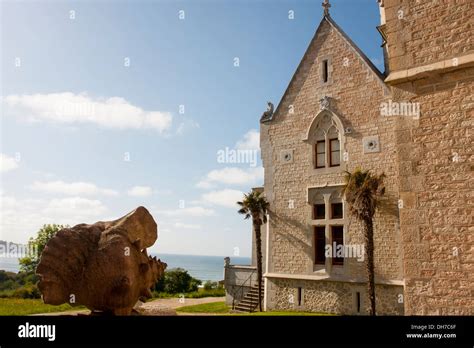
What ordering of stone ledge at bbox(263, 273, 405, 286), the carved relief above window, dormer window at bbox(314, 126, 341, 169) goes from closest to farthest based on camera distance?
stone ledge at bbox(263, 273, 405, 286) < the carved relief above window < dormer window at bbox(314, 126, 341, 169)

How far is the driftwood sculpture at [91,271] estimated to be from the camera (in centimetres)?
605

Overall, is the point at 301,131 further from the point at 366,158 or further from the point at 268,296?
the point at 268,296

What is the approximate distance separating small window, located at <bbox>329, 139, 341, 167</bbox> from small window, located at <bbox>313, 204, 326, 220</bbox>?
201 cm

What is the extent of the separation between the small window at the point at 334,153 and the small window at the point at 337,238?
9.60ft

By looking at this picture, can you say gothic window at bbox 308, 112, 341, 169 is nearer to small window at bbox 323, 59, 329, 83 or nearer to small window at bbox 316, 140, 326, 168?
small window at bbox 316, 140, 326, 168

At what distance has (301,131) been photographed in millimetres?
18391

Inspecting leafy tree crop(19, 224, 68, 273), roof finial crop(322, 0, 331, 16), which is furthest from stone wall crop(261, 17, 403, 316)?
leafy tree crop(19, 224, 68, 273)

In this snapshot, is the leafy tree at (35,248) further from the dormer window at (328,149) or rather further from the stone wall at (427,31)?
the stone wall at (427,31)

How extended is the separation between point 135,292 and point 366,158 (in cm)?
1252

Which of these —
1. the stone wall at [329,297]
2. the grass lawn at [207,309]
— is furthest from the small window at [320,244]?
the grass lawn at [207,309]

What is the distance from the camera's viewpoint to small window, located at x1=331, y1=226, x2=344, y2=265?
54.0ft

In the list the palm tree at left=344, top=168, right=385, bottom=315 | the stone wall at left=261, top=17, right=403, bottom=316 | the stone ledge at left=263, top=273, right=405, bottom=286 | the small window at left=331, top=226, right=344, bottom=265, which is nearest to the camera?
the palm tree at left=344, top=168, right=385, bottom=315
